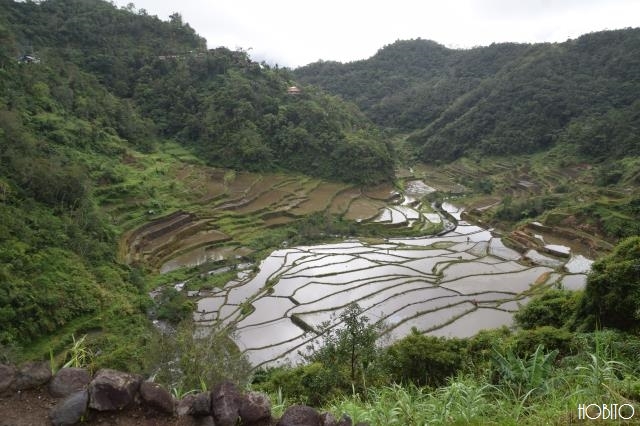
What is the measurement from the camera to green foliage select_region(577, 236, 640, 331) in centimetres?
591

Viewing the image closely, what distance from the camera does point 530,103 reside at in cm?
3919

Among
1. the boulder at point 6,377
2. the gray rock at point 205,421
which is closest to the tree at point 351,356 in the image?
the gray rock at point 205,421

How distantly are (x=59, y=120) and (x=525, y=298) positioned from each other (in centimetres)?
2207

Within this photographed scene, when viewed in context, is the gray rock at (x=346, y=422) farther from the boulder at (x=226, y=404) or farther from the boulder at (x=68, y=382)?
the boulder at (x=68, y=382)

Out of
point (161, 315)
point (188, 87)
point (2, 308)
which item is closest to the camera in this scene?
point (2, 308)

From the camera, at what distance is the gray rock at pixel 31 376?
294 centimetres

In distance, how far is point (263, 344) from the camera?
1161 centimetres

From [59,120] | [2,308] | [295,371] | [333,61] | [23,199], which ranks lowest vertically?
[295,371]

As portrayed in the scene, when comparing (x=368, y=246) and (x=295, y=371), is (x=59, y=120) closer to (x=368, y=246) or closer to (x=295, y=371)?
(x=368, y=246)

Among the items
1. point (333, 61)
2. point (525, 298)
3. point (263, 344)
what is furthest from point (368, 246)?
point (333, 61)

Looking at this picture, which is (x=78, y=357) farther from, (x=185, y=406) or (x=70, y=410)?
(x=185, y=406)

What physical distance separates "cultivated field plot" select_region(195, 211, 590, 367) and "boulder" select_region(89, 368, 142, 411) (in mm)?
8061

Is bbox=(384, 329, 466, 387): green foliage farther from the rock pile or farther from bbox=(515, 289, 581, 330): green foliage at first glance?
the rock pile

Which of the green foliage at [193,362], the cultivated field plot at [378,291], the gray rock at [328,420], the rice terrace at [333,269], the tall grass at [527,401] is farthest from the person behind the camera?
the rice terrace at [333,269]
